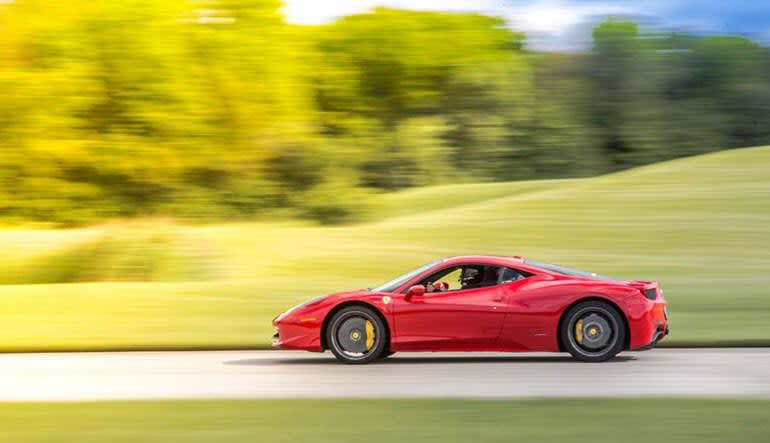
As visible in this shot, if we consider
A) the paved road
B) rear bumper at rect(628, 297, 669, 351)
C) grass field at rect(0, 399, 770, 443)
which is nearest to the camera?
grass field at rect(0, 399, 770, 443)

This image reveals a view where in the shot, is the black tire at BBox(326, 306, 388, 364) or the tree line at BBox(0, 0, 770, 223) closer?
the black tire at BBox(326, 306, 388, 364)

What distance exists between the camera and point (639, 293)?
37.6 ft

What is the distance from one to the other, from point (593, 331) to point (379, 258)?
50.7ft

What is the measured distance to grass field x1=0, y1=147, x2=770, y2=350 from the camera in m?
16.8

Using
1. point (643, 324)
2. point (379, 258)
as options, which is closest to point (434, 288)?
point (643, 324)

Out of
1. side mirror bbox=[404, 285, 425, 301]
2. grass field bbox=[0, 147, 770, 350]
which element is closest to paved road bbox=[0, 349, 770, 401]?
side mirror bbox=[404, 285, 425, 301]

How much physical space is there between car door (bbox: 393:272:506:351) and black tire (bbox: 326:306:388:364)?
18 cm

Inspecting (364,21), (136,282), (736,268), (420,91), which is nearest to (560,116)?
(420,91)

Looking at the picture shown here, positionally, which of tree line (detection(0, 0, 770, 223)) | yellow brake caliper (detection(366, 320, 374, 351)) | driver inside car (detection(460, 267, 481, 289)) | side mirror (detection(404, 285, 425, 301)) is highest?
tree line (detection(0, 0, 770, 223))

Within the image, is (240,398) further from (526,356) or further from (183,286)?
(183,286)

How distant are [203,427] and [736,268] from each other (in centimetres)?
1909

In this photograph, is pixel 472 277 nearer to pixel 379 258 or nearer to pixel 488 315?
pixel 488 315

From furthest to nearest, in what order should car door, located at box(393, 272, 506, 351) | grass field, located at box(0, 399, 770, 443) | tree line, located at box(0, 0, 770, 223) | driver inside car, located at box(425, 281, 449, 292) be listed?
tree line, located at box(0, 0, 770, 223) → driver inside car, located at box(425, 281, 449, 292) → car door, located at box(393, 272, 506, 351) → grass field, located at box(0, 399, 770, 443)

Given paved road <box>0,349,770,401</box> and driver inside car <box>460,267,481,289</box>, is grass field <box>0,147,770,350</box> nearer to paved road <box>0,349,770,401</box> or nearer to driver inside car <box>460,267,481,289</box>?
paved road <box>0,349,770,401</box>
